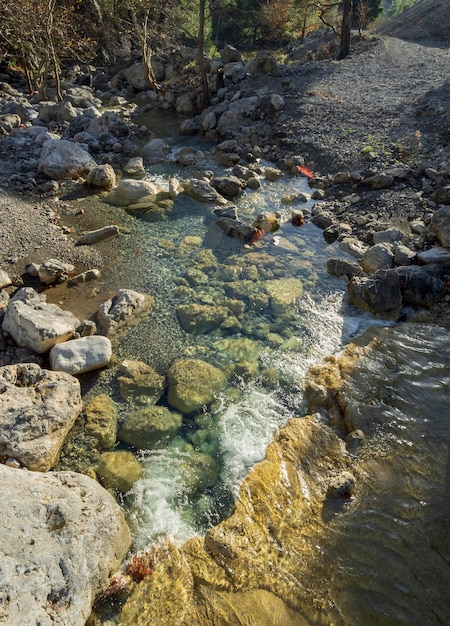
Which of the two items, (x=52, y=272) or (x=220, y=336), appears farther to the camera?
(x=52, y=272)

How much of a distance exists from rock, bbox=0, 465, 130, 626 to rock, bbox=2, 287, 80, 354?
3.10 meters

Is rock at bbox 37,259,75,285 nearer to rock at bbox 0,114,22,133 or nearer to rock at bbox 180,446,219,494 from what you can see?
rock at bbox 180,446,219,494

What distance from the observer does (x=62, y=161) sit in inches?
584

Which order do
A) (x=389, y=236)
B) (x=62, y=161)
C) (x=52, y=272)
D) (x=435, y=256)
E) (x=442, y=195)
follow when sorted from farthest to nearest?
(x=62, y=161), (x=442, y=195), (x=389, y=236), (x=435, y=256), (x=52, y=272)

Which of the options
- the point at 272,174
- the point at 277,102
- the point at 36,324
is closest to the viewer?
the point at 36,324

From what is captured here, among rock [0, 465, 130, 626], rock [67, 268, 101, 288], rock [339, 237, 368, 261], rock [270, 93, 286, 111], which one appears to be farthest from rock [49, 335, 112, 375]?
rock [270, 93, 286, 111]

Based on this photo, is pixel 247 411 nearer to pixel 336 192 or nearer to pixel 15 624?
pixel 15 624

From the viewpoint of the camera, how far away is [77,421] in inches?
282

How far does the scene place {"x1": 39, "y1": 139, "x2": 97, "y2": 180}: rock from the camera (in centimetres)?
1468

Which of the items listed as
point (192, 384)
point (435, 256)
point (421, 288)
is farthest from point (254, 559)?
point (435, 256)

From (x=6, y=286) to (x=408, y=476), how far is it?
964 centimetres

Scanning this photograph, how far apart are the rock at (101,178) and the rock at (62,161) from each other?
69 centimetres

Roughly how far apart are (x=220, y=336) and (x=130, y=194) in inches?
297

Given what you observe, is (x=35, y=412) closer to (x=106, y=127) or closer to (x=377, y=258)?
(x=377, y=258)
